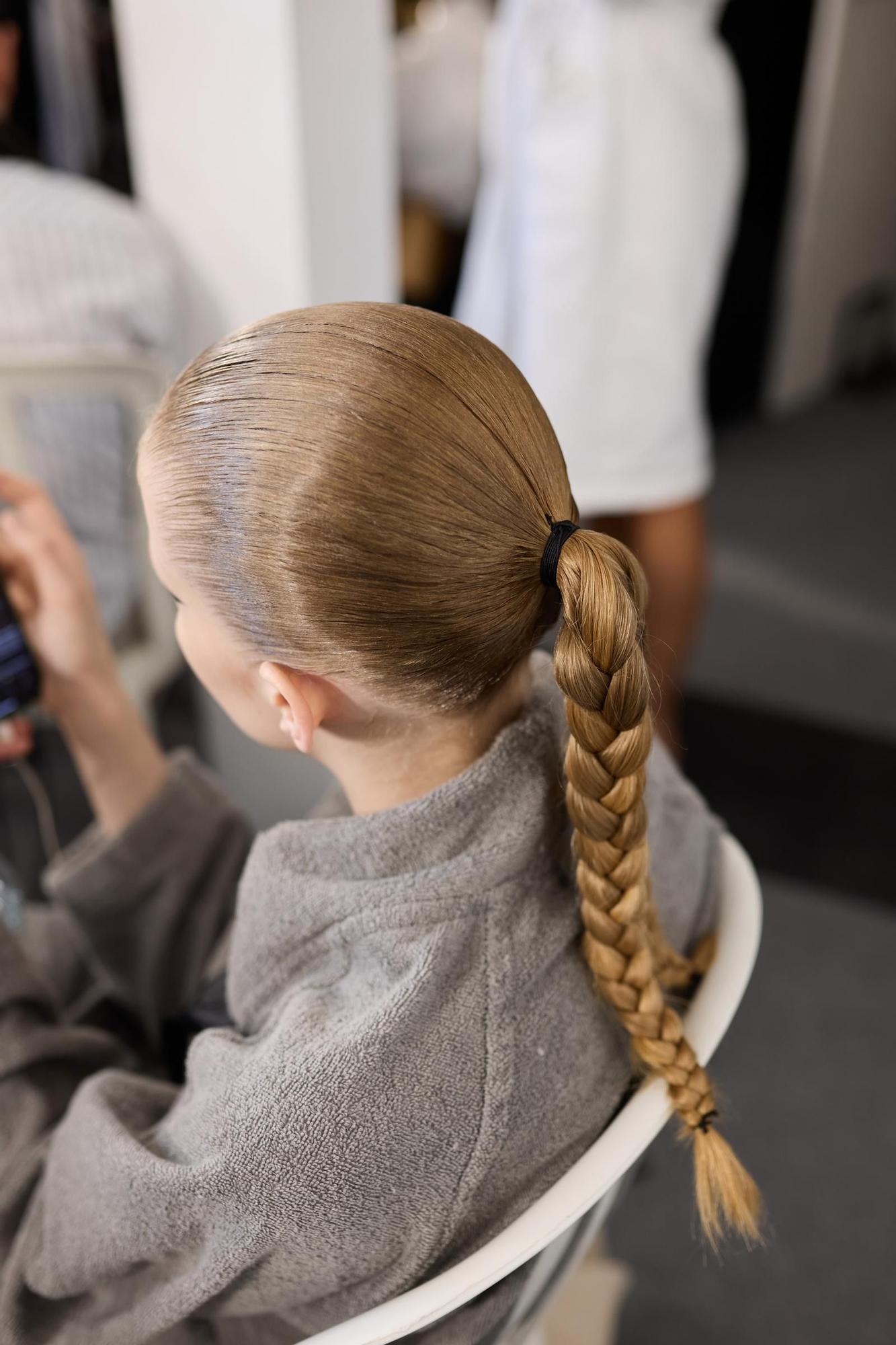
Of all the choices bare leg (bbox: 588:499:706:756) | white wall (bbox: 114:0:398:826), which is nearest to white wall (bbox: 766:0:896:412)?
bare leg (bbox: 588:499:706:756)

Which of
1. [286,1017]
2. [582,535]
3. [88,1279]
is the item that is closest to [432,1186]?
[286,1017]

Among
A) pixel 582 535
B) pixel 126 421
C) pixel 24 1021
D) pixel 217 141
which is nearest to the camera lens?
pixel 582 535

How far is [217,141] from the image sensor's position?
1177mm

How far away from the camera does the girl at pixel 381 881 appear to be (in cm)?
51

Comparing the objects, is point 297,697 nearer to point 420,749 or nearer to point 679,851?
point 420,749

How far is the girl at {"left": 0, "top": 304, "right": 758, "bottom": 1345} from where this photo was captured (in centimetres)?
51

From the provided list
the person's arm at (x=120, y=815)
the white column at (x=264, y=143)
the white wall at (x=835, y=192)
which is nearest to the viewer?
the person's arm at (x=120, y=815)

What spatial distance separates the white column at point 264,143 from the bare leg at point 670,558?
1.47 feet

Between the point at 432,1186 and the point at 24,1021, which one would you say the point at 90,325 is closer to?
the point at 24,1021

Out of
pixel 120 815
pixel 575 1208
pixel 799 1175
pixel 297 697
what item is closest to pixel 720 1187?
pixel 575 1208

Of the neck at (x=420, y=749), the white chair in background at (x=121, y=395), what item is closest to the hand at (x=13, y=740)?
the white chair in background at (x=121, y=395)

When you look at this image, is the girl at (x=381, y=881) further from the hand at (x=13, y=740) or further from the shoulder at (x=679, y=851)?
the hand at (x=13, y=740)

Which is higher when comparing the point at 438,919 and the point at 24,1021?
the point at 438,919

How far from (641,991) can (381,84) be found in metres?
0.99
